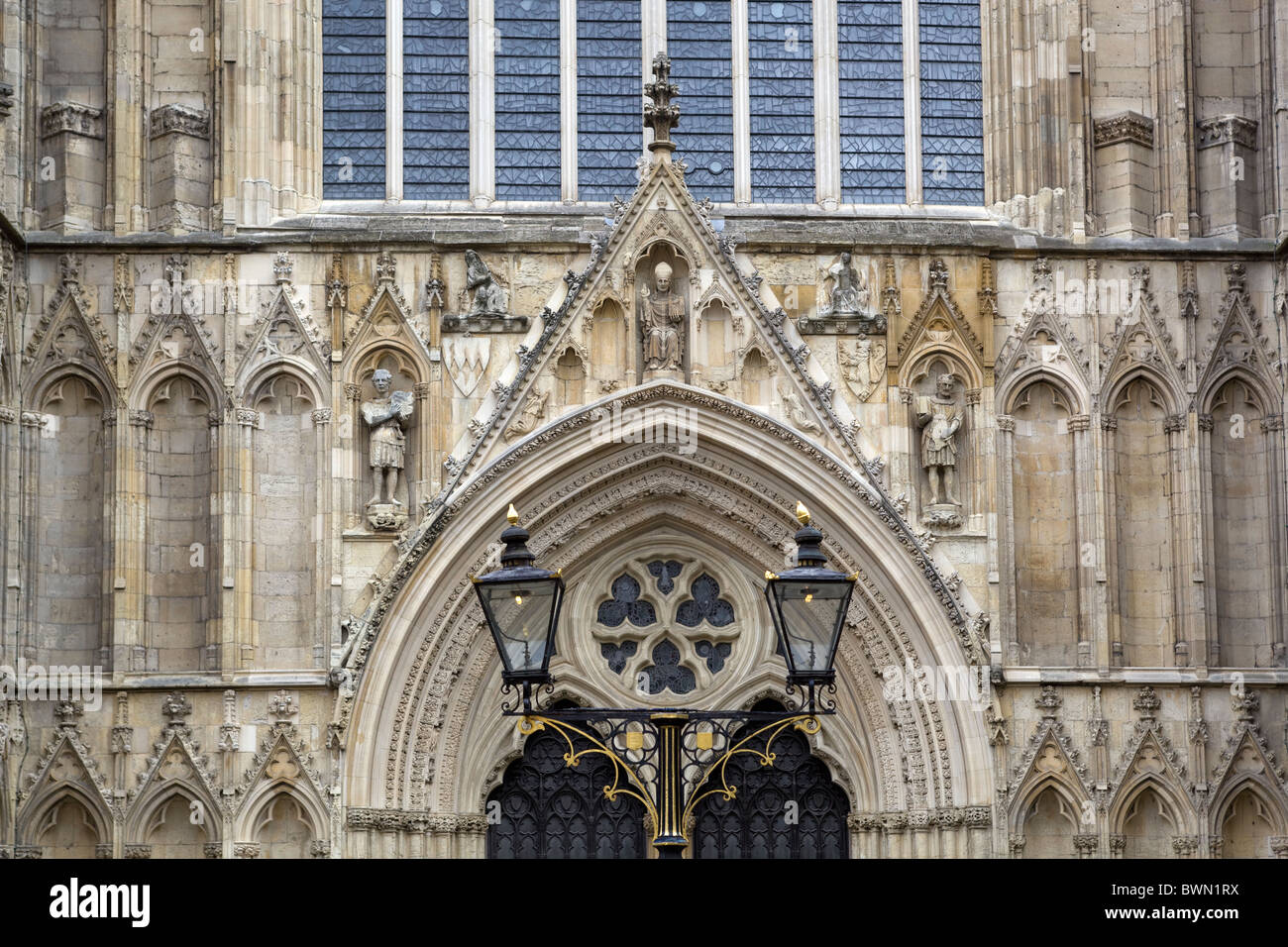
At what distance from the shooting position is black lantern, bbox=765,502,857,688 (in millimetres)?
11766

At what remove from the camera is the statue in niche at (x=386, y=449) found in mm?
21000

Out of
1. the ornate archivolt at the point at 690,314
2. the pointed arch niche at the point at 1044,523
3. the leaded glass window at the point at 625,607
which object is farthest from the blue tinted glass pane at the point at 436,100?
the pointed arch niche at the point at 1044,523

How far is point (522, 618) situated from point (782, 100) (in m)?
11.9

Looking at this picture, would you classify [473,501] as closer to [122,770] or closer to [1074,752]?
[122,770]

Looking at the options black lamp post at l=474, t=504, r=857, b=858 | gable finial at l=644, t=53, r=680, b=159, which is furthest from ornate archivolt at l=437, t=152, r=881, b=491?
black lamp post at l=474, t=504, r=857, b=858

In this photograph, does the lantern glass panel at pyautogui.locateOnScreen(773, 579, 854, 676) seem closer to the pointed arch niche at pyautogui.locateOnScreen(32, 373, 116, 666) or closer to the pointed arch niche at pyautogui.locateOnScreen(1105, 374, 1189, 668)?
the pointed arch niche at pyautogui.locateOnScreen(1105, 374, 1189, 668)

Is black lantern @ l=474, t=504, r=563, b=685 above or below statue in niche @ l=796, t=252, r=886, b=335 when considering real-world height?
below

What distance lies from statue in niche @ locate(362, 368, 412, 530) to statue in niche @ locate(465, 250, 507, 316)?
0.98m

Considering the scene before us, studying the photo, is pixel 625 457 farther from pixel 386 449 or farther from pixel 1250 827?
pixel 1250 827

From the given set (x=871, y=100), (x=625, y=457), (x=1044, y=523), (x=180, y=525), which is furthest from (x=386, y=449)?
(x=1044, y=523)

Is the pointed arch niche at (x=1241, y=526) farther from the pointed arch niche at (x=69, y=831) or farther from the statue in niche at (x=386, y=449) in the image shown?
the pointed arch niche at (x=69, y=831)

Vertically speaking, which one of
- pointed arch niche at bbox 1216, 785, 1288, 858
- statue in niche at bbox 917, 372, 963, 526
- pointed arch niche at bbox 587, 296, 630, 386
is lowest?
pointed arch niche at bbox 1216, 785, 1288, 858

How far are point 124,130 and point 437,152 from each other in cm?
284
